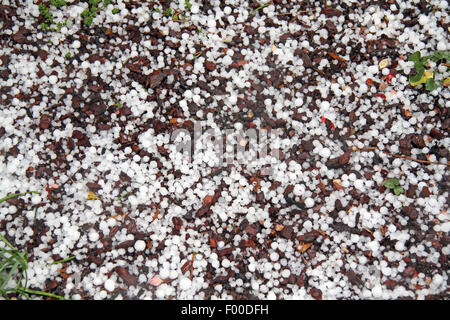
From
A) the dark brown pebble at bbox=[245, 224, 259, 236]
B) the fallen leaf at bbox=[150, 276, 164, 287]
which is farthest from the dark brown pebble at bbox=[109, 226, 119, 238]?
the dark brown pebble at bbox=[245, 224, 259, 236]

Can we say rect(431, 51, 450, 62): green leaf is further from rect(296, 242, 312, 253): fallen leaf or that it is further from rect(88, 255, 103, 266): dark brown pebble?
rect(88, 255, 103, 266): dark brown pebble

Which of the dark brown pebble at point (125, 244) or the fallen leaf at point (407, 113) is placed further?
the fallen leaf at point (407, 113)

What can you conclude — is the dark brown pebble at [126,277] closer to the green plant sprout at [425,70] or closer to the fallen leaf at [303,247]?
the fallen leaf at [303,247]

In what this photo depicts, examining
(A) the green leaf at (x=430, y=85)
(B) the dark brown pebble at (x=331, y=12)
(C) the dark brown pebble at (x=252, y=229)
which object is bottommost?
(C) the dark brown pebble at (x=252, y=229)

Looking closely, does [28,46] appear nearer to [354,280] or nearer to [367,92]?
[367,92]

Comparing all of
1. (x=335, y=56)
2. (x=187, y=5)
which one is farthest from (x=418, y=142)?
(x=187, y=5)

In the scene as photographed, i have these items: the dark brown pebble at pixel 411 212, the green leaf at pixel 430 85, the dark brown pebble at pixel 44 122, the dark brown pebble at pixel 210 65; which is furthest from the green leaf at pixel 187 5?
the dark brown pebble at pixel 411 212

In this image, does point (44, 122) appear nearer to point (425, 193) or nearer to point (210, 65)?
point (210, 65)

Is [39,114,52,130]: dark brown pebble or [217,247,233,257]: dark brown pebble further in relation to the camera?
[39,114,52,130]: dark brown pebble
